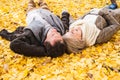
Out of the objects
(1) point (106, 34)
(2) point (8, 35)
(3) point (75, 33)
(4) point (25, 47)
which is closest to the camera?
(4) point (25, 47)

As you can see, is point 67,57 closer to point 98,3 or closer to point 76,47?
point 76,47

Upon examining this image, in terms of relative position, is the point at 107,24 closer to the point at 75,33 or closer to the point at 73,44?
the point at 75,33

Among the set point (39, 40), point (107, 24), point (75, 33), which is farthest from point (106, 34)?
point (39, 40)

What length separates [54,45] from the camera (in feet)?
12.8

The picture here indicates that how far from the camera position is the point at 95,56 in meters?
4.16

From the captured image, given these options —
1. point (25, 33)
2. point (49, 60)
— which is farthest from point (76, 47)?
point (25, 33)

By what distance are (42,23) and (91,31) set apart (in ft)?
2.59

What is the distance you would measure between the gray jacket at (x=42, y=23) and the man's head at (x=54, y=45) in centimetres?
26

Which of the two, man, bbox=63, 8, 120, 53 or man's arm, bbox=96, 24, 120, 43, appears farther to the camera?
man's arm, bbox=96, 24, 120, 43

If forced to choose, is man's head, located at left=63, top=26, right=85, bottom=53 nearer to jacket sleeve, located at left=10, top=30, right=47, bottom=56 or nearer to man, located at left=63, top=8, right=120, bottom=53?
man, located at left=63, top=8, right=120, bottom=53

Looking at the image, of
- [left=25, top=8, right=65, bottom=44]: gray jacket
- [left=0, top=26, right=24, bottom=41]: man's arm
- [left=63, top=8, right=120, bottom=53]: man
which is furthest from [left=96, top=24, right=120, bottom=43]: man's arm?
[left=0, top=26, right=24, bottom=41]: man's arm

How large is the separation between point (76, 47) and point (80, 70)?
0.57 m

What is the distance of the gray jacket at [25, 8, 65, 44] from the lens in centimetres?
428

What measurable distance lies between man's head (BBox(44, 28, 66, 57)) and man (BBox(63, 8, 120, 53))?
20cm
